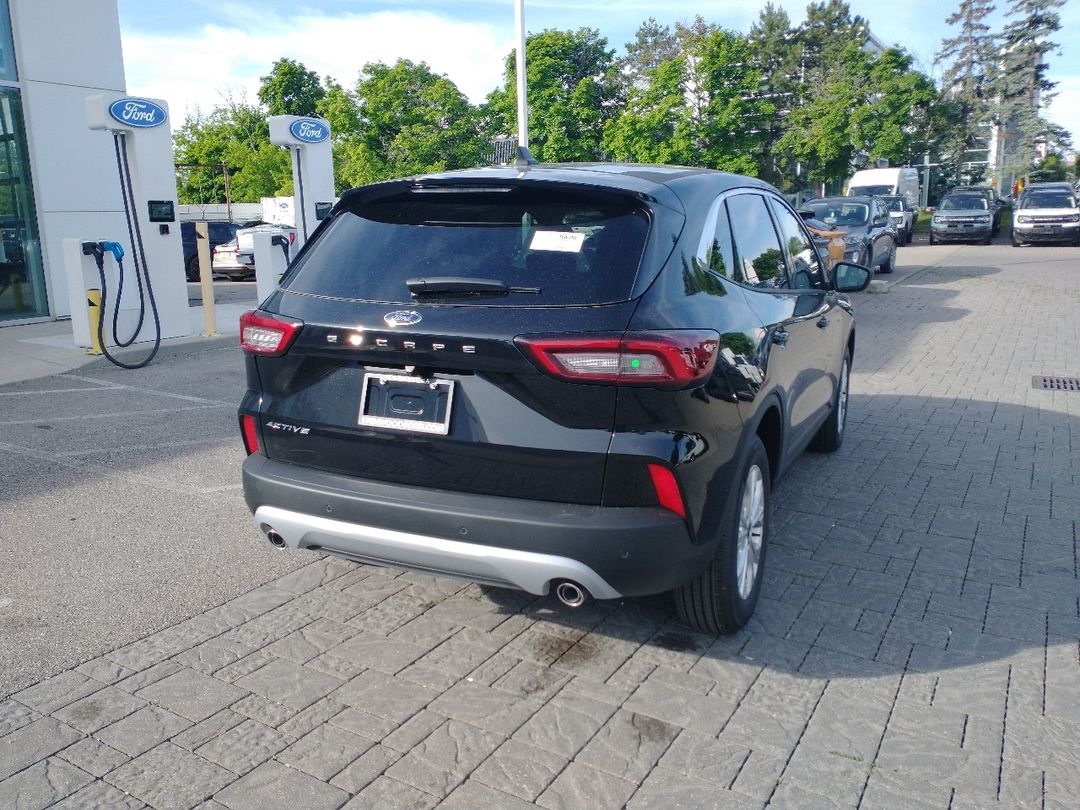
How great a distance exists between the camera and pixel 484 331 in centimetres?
318

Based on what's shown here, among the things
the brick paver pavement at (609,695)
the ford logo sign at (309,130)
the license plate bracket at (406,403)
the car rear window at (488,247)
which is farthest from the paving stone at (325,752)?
the ford logo sign at (309,130)

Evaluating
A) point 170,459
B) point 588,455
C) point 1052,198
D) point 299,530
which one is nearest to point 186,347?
point 170,459

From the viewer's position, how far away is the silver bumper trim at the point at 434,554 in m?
3.16

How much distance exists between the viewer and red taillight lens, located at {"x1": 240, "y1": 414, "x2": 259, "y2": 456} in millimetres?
3736

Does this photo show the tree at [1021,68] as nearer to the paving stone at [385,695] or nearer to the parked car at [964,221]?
the parked car at [964,221]

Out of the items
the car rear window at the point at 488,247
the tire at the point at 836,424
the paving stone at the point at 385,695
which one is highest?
the car rear window at the point at 488,247

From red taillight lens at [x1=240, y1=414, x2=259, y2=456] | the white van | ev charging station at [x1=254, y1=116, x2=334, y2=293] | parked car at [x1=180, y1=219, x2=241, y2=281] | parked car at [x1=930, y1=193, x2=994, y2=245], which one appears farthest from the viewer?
the white van

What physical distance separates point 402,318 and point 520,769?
1.51 metres

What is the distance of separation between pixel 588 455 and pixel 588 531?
244 mm

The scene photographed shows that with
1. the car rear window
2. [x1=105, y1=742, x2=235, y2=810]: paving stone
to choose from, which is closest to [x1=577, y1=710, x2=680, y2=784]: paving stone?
[x1=105, y1=742, x2=235, y2=810]: paving stone

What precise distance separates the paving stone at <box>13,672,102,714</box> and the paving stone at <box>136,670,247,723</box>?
0.21m

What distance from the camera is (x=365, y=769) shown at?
2955 mm

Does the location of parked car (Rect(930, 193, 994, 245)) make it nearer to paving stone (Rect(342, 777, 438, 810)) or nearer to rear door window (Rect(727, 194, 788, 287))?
rear door window (Rect(727, 194, 788, 287))

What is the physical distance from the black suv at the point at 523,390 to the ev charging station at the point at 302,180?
9.01 m
